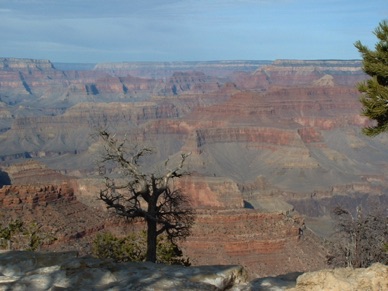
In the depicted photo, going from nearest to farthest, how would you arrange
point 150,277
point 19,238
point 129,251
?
point 150,277 < point 129,251 < point 19,238

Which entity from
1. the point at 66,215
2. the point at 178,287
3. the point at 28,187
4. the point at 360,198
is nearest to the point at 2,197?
the point at 28,187

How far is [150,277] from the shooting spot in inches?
460

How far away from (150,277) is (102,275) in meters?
1.13

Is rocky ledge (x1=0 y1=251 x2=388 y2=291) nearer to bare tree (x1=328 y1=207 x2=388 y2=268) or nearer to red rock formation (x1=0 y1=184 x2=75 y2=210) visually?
bare tree (x1=328 y1=207 x2=388 y2=268)

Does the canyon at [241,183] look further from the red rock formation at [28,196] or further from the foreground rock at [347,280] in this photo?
the foreground rock at [347,280]

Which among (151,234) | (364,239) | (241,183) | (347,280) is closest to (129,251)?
(151,234)

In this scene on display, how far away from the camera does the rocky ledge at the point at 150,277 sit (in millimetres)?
9805

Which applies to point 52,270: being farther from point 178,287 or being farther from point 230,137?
point 230,137

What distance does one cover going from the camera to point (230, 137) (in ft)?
546

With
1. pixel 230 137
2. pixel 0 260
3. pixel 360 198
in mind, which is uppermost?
pixel 0 260

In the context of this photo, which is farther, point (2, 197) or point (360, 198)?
point (360, 198)

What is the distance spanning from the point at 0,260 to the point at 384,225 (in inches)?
607

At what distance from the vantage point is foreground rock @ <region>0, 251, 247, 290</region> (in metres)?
11.2

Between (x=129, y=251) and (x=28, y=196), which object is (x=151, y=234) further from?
(x=28, y=196)
